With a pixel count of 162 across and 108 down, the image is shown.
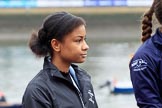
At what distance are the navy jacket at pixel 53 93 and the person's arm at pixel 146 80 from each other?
20cm

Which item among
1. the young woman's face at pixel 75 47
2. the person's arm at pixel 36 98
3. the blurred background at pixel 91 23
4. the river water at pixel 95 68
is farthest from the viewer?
the blurred background at pixel 91 23

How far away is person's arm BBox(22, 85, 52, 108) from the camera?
1914mm

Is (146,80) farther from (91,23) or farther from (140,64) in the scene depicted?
(91,23)

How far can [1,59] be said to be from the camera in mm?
19172

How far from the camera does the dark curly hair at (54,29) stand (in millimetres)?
2035

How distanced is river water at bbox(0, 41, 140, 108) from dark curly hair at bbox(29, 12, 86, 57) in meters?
8.77

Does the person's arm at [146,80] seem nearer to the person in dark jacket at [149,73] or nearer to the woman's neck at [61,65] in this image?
the person in dark jacket at [149,73]

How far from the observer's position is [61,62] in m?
2.06

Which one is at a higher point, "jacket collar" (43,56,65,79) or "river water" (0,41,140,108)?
"jacket collar" (43,56,65,79)

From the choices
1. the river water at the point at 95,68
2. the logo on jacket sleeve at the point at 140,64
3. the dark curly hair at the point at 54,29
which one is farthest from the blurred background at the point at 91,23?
the logo on jacket sleeve at the point at 140,64

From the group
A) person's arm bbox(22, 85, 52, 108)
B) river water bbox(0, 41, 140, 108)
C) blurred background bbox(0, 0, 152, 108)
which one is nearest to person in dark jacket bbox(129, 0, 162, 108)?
person's arm bbox(22, 85, 52, 108)

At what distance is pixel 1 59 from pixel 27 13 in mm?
6116

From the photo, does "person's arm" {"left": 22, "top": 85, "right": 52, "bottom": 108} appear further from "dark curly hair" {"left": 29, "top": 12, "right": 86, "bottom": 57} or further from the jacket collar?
"dark curly hair" {"left": 29, "top": 12, "right": 86, "bottom": 57}

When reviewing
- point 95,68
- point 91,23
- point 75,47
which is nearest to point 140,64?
point 75,47
